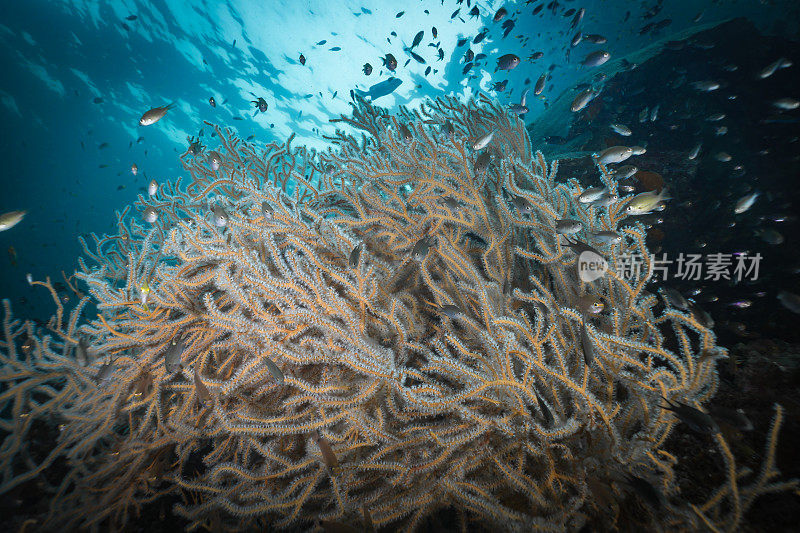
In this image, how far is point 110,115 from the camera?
28.9m

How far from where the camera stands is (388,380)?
6.16ft

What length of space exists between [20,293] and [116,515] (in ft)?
169

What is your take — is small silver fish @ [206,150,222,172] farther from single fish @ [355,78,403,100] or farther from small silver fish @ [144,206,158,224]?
single fish @ [355,78,403,100]

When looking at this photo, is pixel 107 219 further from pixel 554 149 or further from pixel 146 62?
pixel 554 149

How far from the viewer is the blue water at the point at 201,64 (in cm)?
2011

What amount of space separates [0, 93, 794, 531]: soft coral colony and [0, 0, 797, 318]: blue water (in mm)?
17986

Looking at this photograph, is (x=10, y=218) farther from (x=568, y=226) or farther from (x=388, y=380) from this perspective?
(x=568, y=226)

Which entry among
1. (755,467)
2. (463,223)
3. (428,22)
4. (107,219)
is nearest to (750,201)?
(755,467)

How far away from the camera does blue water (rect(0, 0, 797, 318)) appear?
2011 centimetres

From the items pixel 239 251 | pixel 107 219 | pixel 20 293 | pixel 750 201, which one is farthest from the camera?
pixel 107 219

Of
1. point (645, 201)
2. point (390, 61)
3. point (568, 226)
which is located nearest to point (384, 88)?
point (390, 61)

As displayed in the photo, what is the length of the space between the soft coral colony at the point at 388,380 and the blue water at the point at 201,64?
59.0ft

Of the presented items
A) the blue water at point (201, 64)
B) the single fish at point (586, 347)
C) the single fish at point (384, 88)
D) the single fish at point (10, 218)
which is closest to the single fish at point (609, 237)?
the single fish at point (586, 347)

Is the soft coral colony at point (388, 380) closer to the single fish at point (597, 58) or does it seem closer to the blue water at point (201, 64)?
the single fish at point (597, 58)
